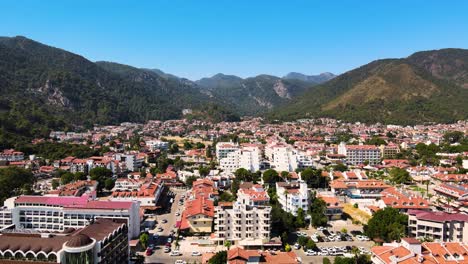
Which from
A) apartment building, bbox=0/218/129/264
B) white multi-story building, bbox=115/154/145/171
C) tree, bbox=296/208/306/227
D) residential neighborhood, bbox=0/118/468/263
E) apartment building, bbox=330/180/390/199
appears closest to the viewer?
apartment building, bbox=0/218/129/264

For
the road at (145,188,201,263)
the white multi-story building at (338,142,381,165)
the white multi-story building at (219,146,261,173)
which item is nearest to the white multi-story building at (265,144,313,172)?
the white multi-story building at (219,146,261,173)


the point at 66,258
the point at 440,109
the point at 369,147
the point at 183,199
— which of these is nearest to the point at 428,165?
the point at 369,147

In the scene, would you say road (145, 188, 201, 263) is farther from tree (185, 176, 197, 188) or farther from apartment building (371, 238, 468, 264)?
apartment building (371, 238, 468, 264)

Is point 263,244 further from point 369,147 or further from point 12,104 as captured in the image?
point 12,104

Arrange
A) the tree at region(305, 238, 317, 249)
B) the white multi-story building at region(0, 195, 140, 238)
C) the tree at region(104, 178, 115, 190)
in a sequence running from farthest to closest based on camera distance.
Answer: the tree at region(104, 178, 115, 190), the white multi-story building at region(0, 195, 140, 238), the tree at region(305, 238, 317, 249)

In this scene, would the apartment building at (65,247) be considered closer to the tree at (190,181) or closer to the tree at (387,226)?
the tree at (387,226)

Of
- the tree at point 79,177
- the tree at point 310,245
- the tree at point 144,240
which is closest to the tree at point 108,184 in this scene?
the tree at point 79,177
